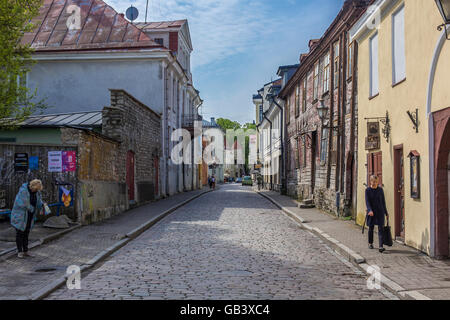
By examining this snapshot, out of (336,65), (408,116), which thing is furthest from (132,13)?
(408,116)

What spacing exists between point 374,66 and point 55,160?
8899 mm

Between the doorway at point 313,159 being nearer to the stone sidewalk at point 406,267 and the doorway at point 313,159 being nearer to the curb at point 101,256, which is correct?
the curb at point 101,256

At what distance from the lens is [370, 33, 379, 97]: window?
42.0ft

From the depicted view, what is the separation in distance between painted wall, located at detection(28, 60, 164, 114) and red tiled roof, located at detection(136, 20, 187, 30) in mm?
6999

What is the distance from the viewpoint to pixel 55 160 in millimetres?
13688

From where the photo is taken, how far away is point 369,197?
1005cm

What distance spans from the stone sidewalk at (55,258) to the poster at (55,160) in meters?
1.79

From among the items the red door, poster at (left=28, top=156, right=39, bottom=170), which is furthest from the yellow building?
the red door

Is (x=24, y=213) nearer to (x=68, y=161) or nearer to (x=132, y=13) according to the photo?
(x=68, y=161)

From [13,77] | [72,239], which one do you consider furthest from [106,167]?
[72,239]

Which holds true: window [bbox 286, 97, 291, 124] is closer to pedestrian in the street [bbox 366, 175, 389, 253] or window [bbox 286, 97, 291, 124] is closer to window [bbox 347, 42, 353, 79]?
window [bbox 347, 42, 353, 79]

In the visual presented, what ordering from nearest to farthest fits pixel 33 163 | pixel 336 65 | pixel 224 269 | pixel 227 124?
pixel 224 269 < pixel 33 163 < pixel 336 65 < pixel 227 124
